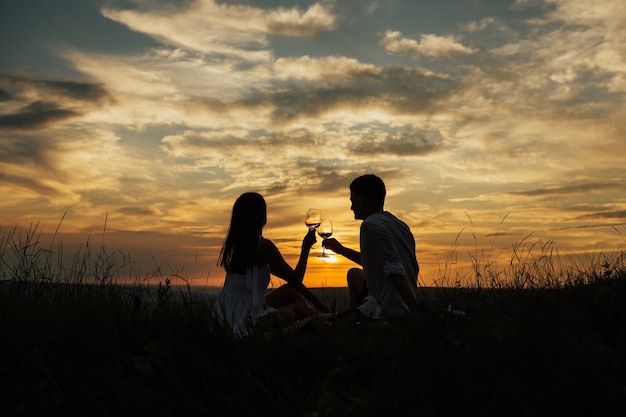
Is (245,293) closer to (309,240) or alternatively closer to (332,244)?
(309,240)

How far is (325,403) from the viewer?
4.01 m

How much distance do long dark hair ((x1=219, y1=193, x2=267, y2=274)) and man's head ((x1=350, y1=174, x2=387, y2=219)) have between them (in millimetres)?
1232

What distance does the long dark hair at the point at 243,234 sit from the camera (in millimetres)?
7617

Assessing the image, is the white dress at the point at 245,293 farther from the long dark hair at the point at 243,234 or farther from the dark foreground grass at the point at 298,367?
the dark foreground grass at the point at 298,367

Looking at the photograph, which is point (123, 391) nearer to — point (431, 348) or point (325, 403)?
point (325, 403)

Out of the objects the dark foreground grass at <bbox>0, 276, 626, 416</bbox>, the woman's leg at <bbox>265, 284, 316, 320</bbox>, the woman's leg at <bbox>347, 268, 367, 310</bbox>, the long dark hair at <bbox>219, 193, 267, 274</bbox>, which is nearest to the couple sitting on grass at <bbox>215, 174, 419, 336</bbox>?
A: the long dark hair at <bbox>219, 193, 267, 274</bbox>

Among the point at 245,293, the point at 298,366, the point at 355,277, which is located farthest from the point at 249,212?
the point at 298,366

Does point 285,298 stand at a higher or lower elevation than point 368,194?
lower

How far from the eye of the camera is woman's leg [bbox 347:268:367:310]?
878 centimetres

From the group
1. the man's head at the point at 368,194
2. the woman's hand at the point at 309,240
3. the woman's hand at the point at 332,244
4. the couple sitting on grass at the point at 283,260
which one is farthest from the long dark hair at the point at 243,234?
the man's head at the point at 368,194

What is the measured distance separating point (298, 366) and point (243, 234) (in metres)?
3.26

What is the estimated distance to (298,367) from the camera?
4.57 m

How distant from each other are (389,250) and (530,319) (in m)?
2.53

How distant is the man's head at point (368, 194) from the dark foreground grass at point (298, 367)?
7.63 ft
